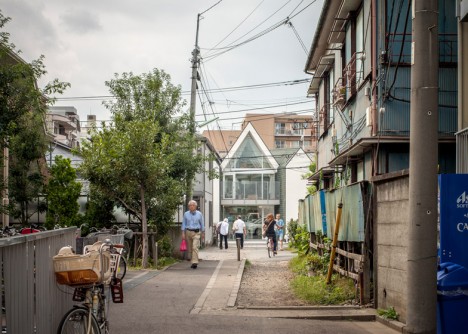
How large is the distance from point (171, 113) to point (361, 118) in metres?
10.2

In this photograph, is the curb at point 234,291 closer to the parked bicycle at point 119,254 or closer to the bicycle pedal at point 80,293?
the parked bicycle at point 119,254

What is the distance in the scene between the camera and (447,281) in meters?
7.00

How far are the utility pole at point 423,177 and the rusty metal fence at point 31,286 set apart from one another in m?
4.00

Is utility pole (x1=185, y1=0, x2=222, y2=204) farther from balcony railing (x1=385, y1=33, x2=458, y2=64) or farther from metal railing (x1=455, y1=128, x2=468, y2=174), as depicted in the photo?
metal railing (x1=455, y1=128, x2=468, y2=174)

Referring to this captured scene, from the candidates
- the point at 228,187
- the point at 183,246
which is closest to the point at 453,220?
the point at 183,246

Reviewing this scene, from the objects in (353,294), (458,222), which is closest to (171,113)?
(353,294)

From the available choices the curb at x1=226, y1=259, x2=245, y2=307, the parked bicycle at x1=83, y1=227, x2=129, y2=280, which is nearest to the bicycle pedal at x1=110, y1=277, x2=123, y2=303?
the parked bicycle at x1=83, y1=227, x2=129, y2=280

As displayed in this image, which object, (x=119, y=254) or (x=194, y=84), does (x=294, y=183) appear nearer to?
(x=194, y=84)

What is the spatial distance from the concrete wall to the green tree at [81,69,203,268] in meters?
8.52

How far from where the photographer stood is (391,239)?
31.5ft

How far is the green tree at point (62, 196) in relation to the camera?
71.3 feet

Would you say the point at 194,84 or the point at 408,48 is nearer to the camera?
the point at 408,48

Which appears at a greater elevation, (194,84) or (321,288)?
(194,84)

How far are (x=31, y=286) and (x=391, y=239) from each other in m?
5.66
